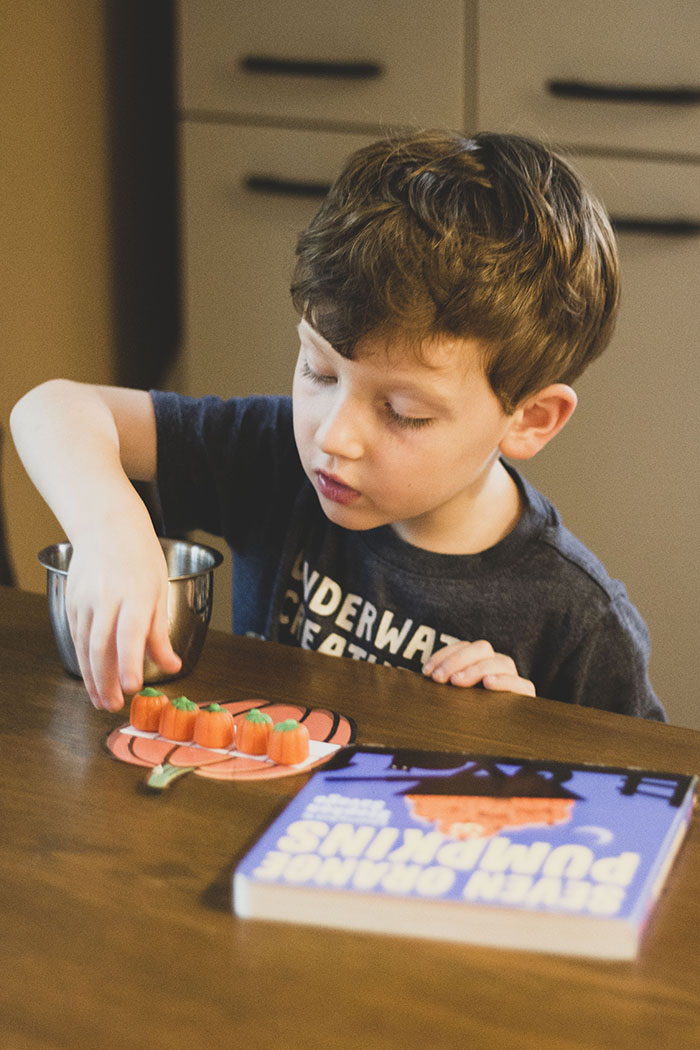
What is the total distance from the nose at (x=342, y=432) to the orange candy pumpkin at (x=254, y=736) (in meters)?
0.22

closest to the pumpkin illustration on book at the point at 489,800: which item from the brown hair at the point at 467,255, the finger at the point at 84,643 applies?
the finger at the point at 84,643

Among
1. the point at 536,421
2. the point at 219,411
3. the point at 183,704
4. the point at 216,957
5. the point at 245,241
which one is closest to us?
the point at 216,957

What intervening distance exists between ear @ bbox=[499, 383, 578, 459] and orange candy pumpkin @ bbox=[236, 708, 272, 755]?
38 centimetres

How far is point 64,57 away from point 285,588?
1.32 meters

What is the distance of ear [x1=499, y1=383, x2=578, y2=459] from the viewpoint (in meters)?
0.98

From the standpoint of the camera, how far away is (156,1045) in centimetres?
46

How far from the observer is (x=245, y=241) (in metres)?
2.10

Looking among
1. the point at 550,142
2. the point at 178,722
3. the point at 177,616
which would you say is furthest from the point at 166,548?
the point at 550,142

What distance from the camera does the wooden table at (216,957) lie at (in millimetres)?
466

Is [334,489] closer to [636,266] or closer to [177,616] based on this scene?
[177,616]

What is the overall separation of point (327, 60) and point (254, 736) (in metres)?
1.56

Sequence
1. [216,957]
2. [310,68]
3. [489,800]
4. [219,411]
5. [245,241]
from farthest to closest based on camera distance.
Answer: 1. [245,241]
2. [310,68]
3. [219,411]
4. [489,800]
5. [216,957]

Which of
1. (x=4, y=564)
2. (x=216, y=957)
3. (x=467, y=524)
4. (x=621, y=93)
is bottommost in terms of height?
(x=4, y=564)

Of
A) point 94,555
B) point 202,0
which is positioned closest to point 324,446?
point 94,555
